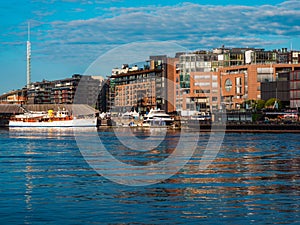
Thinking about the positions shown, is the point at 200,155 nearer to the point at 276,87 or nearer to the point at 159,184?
the point at 159,184

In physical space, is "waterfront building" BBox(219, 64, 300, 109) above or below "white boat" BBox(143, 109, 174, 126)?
above

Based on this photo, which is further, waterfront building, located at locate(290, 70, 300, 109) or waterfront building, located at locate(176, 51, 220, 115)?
waterfront building, located at locate(176, 51, 220, 115)

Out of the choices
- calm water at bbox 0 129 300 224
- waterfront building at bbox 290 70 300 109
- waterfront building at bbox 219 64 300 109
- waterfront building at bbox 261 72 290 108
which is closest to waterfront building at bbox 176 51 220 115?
waterfront building at bbox 219 64 300 109

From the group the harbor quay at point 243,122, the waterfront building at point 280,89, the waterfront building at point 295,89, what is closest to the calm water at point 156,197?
the harbor quay at point 243,122

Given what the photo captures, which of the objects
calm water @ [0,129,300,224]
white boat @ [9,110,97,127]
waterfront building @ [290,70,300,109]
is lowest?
calm water @ [0,129,300,224]

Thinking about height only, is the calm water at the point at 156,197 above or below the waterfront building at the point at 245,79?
below

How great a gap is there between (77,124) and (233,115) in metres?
48.2

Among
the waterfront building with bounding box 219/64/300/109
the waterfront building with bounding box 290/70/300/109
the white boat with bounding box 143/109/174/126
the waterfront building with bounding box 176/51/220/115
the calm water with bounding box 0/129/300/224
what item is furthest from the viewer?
the waterfront building with bounding box 176/51/220/115

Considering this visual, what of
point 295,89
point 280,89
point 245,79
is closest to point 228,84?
point 245,79

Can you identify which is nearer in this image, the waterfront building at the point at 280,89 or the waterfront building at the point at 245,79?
the waterfront building at the point at 280,89

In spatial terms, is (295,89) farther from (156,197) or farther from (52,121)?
(156,197)

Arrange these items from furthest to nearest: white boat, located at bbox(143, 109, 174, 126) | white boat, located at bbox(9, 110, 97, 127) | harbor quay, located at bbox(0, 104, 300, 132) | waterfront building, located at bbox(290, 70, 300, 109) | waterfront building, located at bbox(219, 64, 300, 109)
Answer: white boat, located at bbox(9, 110, 97, 127), waterfront building, located at bbox(219, 64, 300, 109), white boat, located at bbox(143, 109, 174, 126), waterfront building, located at bbox(290, 70, 300, 109), harbor quay, located at bbox(0, 104, 300, 132)

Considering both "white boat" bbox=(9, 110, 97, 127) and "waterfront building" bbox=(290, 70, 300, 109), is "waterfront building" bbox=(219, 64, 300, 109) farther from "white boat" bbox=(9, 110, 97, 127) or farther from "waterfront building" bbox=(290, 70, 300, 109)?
"white boat" bbox=(9, 110, 97, 127)

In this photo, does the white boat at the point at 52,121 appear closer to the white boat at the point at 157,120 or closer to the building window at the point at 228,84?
the white boat at the point at 157,120
